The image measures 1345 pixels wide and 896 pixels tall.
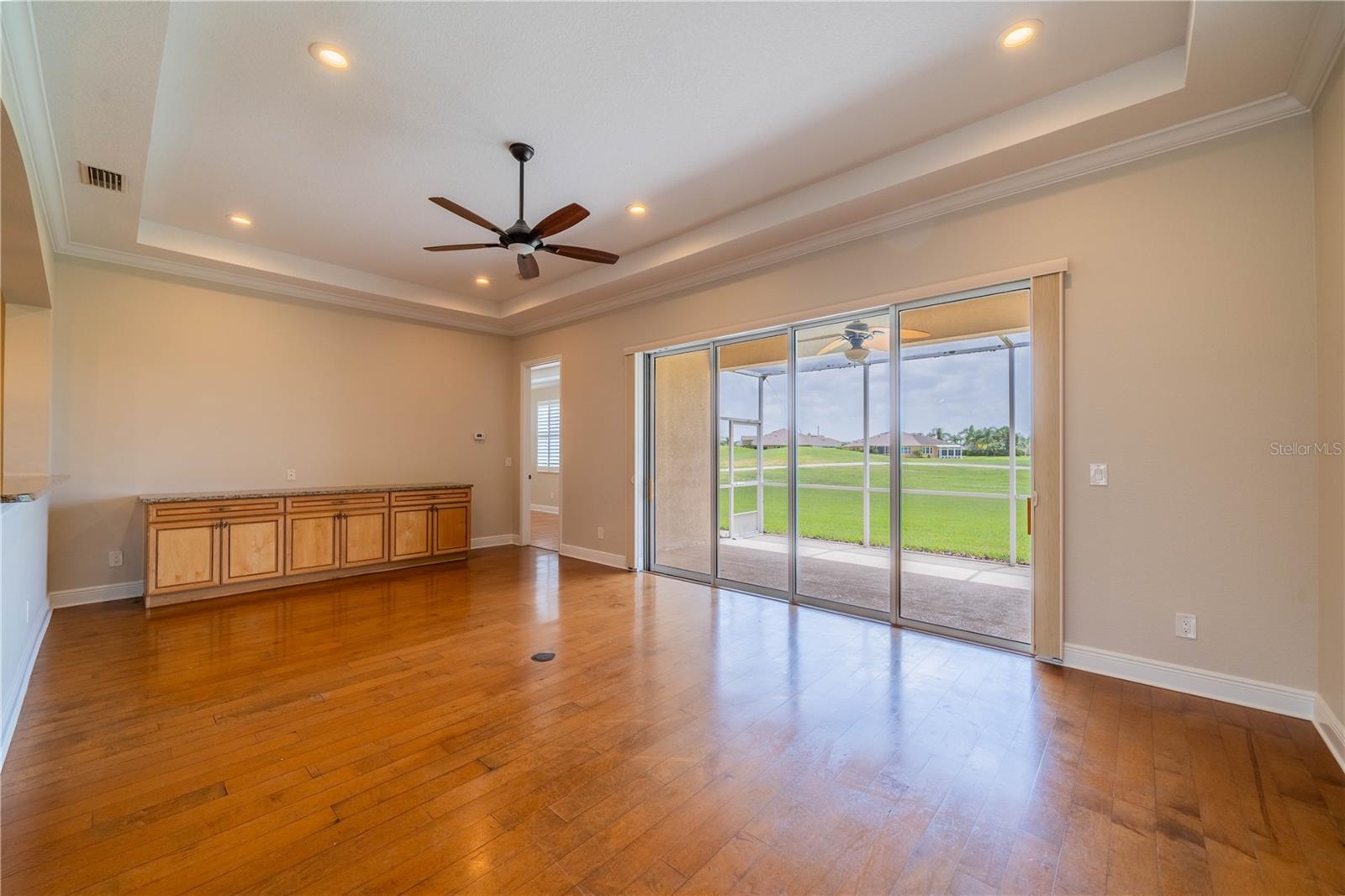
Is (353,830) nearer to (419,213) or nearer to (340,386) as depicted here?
(419,213)

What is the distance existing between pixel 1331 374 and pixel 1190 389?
0.50 m

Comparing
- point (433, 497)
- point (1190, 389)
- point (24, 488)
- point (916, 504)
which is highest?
point (1190, 389)

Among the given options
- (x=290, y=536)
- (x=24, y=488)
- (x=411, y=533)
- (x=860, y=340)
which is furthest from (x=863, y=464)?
(x=24, y=488)

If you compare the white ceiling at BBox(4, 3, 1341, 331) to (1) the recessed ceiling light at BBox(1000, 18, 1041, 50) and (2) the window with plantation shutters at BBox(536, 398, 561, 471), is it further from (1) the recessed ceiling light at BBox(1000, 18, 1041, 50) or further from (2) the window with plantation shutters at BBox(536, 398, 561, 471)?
(2) the window with plantation shutters at BBox(536, 398, 561, 471)

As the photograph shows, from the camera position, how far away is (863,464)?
4.38 metres

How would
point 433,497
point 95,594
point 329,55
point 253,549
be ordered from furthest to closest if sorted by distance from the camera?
point 433,497 → point 253,549 → point 95,594 → point 329,55

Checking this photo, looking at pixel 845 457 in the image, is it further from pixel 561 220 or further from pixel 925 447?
pixel 561 220

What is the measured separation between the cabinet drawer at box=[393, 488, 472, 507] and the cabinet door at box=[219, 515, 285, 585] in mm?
1056

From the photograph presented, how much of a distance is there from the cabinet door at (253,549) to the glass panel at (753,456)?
4.08 m

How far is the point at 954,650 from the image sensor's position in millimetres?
3516

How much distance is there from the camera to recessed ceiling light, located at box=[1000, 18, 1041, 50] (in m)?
2.43

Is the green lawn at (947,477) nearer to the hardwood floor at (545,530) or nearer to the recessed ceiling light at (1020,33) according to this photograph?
the recessed ceiling light at (1020,33)

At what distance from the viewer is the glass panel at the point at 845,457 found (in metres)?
4.25

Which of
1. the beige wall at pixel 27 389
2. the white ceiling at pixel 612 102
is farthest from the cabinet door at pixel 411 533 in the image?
the white ceiling at pixel 612 102
